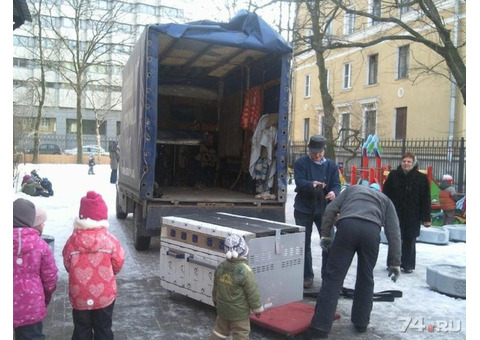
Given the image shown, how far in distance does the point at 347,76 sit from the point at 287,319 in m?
29.9

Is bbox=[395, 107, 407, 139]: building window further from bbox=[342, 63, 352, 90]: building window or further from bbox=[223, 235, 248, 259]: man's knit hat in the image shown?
bbox=[223, 235, 248, 259]: man's knit hat

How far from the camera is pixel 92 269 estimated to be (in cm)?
382

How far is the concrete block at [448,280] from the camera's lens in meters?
6.10

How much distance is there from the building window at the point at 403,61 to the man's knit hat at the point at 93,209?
26052 mm

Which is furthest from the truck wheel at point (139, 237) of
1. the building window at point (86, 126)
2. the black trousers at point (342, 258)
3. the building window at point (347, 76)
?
the building window at point (86, 126)

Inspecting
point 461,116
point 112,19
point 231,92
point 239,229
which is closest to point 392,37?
point 231,92

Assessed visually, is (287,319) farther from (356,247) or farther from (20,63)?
(20,63)

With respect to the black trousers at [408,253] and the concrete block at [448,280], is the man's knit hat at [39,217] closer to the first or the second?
the concrete block at [448,280]

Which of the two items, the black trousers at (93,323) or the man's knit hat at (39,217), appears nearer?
the black trousers at (93,323)

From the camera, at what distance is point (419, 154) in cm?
1858

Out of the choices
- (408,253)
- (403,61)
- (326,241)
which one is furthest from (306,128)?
(326,241)

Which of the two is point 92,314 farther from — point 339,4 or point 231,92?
point 339,4

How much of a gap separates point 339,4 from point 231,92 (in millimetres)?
2786

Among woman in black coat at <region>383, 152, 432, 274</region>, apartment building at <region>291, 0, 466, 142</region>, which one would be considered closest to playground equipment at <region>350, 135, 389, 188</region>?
apartment building at <region>291, 0, 466, 142</region>
